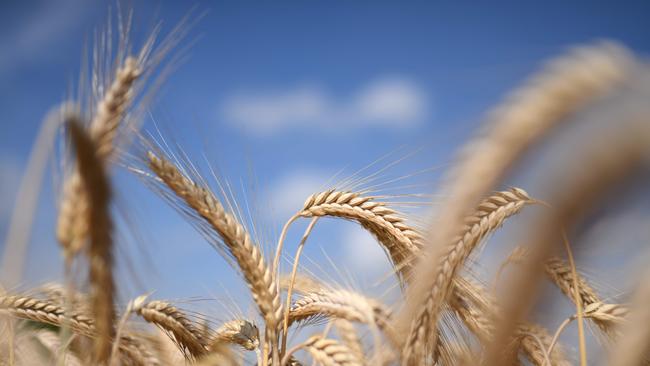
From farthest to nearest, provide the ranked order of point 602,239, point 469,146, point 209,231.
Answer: point 209,231 < point 602,239 < point 469,146

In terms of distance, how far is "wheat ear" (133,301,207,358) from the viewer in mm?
2057

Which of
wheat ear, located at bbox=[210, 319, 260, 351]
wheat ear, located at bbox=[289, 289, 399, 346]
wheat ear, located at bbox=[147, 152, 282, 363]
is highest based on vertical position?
wheat ear, located at bbox=[147, 152, 282, 363]

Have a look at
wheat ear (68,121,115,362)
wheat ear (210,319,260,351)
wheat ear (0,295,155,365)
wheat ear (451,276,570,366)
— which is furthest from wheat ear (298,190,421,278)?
wheat ear (68,121,115,362)

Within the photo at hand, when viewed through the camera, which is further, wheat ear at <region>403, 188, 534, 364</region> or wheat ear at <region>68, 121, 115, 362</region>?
wheat ear at <region>403, 188, 534, 364</region>

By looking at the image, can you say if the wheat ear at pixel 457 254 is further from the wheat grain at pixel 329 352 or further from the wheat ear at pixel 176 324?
the wheat ear at pixel 176 324

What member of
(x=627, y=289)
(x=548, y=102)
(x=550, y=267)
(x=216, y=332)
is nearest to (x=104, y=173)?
(x=548, y=102)

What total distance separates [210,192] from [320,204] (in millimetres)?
476

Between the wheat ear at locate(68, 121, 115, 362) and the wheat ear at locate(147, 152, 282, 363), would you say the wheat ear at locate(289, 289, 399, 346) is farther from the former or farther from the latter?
the wheat ear at locate(68, 121, 115, 362)

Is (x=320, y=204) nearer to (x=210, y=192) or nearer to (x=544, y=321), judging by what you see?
(x=210, y=192)

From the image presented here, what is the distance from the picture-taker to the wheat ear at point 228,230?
6.15 ft

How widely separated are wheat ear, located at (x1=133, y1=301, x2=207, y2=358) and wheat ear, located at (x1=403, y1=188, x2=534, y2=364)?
3.21ft

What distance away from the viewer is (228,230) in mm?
1922

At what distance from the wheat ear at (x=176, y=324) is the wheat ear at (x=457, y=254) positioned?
978mm

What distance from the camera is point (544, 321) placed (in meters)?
1.60
